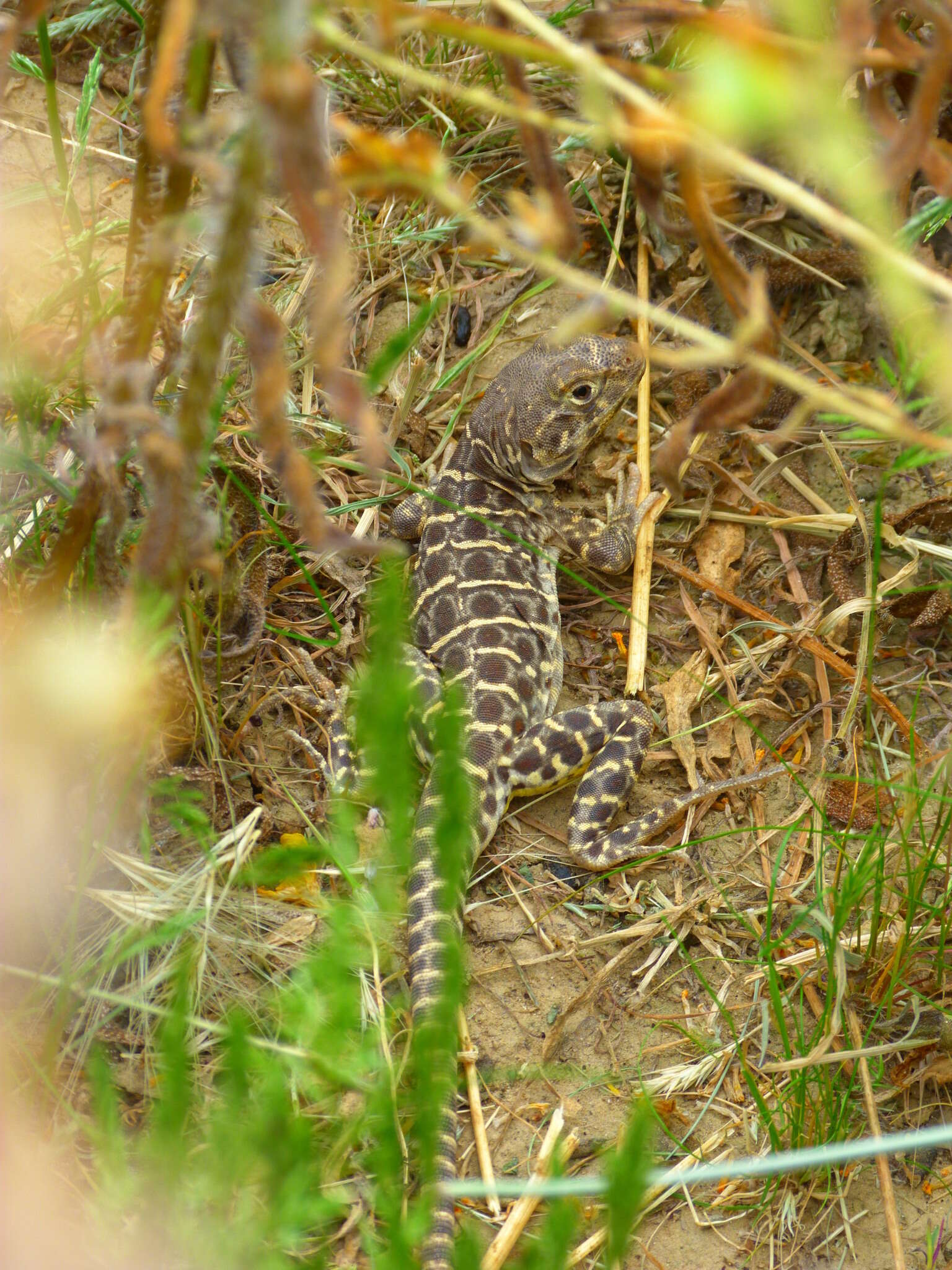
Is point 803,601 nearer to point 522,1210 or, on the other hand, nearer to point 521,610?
point 521,610

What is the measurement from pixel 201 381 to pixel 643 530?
3028 mm

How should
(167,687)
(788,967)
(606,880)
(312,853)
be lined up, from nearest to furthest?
(312,853) < (167,687) < (788,967) < (606,880)

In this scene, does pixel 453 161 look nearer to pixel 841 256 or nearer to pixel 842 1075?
pixel 841 256

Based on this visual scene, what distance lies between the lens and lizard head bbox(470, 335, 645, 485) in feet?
16.0

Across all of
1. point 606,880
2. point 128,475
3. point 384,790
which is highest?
point 384,790

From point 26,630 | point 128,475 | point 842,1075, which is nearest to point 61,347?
point 128,475

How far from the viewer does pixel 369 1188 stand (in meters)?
3.08

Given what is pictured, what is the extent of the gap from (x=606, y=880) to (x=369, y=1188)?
1411mm

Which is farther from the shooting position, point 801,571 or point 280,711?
point 801,571

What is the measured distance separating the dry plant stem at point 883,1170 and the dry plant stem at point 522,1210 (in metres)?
0.85

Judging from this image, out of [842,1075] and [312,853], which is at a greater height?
[312,853]

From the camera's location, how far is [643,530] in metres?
4.86

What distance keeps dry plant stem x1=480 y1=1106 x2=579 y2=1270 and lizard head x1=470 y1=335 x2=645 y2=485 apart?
270cm

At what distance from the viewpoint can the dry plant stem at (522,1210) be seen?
311 centimetres
